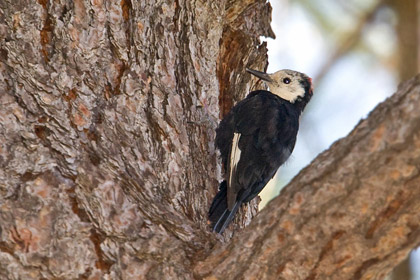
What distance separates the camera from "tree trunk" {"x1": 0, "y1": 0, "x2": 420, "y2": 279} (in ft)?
5.48

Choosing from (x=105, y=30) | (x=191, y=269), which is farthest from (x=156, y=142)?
(x=191, y=269)

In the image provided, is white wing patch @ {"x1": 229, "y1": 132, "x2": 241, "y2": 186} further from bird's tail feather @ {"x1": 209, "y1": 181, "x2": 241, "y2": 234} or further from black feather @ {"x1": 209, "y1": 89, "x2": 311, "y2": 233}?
bird's tail feather @ {"x1": 209, "y1": 181, "x2": 241, "y2": 234}

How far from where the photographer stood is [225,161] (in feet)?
10.4

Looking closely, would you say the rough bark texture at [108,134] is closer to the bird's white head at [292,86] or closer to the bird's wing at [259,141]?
the bird's wing at [259,141]

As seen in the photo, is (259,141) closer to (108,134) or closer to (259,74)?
(259,74)

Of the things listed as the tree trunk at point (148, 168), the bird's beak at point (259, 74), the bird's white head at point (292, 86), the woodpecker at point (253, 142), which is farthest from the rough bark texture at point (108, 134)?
the bird's white head at point (292, 86)

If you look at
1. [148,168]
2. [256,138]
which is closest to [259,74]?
[256,138]

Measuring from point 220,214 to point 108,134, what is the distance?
0.66 meters

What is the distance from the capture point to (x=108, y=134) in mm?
2260

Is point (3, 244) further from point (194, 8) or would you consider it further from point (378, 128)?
point (194, 8)

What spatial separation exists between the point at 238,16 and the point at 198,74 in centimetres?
46

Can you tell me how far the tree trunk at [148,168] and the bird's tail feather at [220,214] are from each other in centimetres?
4

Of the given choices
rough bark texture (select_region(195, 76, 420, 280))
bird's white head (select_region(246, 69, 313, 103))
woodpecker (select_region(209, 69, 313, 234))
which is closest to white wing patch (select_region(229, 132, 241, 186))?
woodpecker (select_region(209, 69, 313, 234))

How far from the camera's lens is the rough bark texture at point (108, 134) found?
1.92 m
